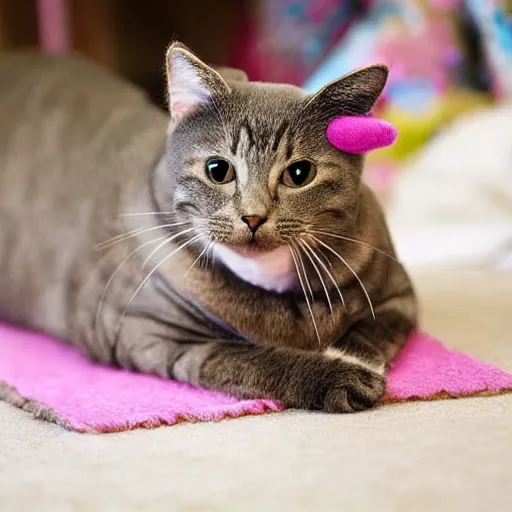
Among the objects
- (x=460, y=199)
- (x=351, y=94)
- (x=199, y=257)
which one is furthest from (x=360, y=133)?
(x=460, y=199)

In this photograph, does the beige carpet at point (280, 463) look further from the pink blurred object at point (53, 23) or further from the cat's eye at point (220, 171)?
the pink blurred object at point (53, 23)

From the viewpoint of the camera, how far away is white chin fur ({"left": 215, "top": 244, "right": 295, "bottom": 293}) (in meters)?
1.27

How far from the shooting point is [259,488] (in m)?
0.93

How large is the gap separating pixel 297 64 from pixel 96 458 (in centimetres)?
241

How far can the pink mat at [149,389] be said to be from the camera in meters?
1.17

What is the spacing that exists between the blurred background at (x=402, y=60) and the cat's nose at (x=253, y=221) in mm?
1063

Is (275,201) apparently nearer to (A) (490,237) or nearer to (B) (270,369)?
(B) (270,369)

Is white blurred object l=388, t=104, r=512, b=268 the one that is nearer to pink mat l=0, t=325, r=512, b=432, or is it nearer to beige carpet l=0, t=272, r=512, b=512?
pink mat l=0, t=325, r=512, b=432

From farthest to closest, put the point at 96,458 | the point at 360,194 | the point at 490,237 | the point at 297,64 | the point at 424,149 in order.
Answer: the point at 297,64
the point at 424,149
the point at 490,237
the point at 360,194
the point at 96,458

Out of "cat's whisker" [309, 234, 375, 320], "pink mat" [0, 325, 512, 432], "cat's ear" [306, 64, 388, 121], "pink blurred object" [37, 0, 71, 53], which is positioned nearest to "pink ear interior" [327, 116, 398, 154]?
"cat's ear" [306, 64, 388, 121]

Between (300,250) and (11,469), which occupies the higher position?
(300,250)

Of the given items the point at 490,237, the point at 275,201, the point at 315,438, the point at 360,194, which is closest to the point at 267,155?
the point at 275,201

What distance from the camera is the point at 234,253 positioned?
1275 mm

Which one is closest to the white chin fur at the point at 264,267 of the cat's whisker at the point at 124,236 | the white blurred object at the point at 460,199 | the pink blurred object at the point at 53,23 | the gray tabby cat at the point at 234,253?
the gray tabby cat at the point at 234,253
